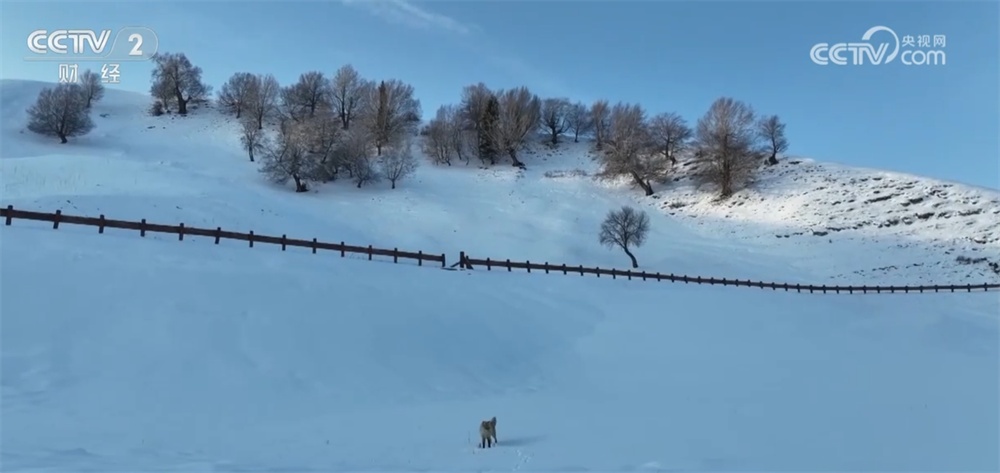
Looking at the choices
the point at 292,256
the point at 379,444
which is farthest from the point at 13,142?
the point at 379,444

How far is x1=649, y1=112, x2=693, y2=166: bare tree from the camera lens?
225 feet

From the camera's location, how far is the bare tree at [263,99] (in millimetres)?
65938

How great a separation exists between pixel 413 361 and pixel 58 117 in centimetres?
5468

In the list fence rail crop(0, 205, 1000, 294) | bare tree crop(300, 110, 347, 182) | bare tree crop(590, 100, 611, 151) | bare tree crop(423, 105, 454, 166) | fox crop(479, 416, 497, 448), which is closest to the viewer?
fox crop(479, 416, 497, 448)

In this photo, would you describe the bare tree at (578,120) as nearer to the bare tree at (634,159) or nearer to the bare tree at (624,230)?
the bare tree at (634,159)

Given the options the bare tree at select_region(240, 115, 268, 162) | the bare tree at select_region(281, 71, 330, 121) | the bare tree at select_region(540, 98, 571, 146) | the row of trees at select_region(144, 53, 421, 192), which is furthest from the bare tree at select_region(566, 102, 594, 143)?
the bare tree at select_region(240, 115, 268, 162)

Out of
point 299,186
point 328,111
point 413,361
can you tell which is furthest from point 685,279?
point 328,111

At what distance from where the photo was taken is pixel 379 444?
30.9 ft

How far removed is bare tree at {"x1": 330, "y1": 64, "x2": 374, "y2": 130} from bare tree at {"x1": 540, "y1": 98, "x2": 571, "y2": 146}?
25.4 m

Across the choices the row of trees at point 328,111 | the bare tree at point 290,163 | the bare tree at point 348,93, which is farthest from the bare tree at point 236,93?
the bare tree at point 290,163

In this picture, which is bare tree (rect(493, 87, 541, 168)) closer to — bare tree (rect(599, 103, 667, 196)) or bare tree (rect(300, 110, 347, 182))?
bare tree (rect(599, 103, 667, 196))

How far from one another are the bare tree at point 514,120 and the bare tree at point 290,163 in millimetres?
26115

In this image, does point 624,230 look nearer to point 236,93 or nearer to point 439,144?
point 439,144

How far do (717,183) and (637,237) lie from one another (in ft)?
87.2
